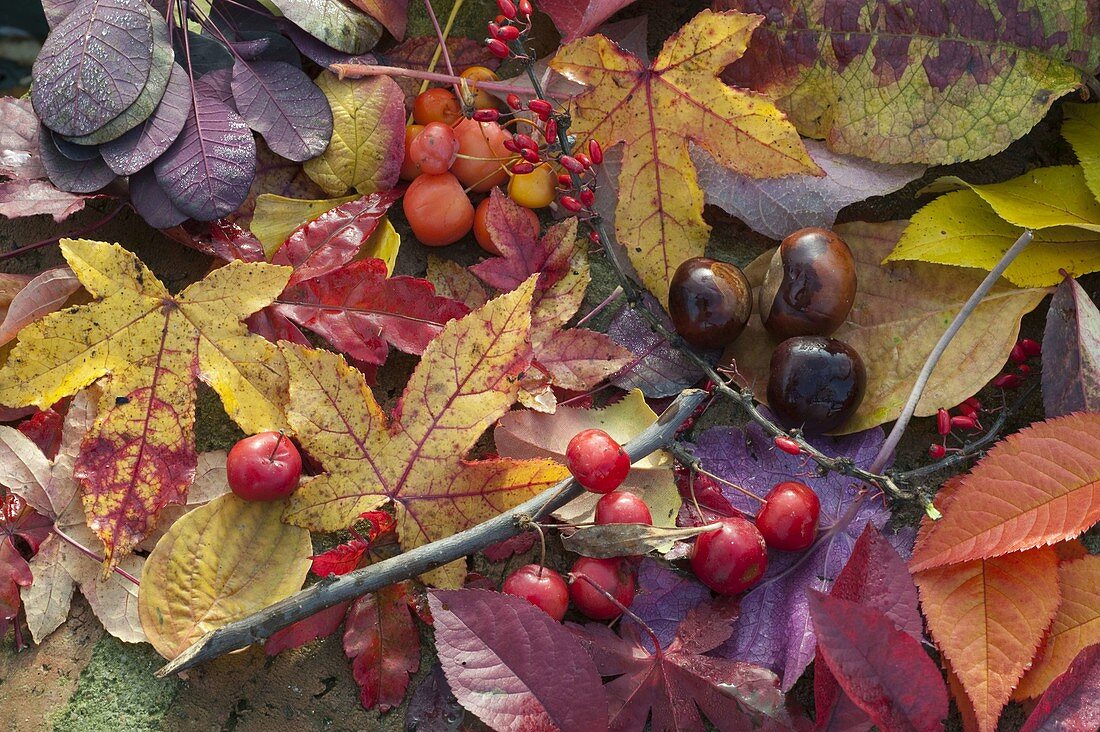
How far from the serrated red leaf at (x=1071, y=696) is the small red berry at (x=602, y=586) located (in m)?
0.46

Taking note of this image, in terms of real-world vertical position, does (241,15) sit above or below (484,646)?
above

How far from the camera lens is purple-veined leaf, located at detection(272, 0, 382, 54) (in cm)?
130

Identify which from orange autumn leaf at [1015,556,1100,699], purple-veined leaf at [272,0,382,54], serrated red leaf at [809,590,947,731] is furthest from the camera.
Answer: purple-veined leaf at [272,0,382,54]

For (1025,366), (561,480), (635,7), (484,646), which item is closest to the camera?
(484,646)

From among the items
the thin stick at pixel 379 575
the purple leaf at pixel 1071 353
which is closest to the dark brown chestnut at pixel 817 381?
the thin stick at pixel 379 575

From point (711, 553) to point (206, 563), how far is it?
0.61m

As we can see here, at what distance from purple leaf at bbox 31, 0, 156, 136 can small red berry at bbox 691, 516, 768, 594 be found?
94cm

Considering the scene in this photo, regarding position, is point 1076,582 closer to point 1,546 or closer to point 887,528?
point 887,528

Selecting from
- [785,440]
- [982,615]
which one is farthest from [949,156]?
[982,615]

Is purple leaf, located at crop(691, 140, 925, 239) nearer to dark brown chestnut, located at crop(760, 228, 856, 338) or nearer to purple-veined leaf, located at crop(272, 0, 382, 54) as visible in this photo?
dark brown chestnut, located at crop(760, 228, 856, 338)

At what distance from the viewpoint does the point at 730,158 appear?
4.06 feet

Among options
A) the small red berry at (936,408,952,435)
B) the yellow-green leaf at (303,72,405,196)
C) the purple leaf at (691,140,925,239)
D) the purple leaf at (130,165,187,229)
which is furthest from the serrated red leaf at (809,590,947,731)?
the purple leaf at (130,165,187,229)

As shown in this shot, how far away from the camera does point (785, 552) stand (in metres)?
1.19

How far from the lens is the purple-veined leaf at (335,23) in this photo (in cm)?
130
